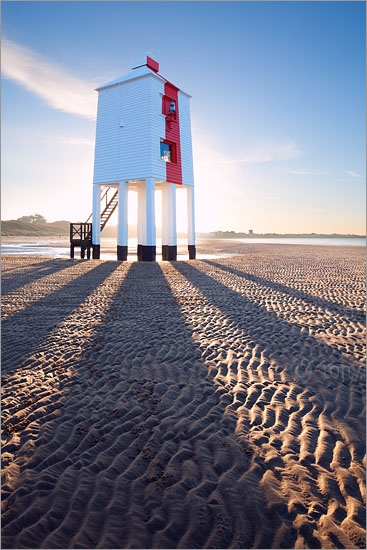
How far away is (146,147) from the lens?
2388 centimetres

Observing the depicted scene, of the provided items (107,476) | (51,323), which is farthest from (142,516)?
(51,323)

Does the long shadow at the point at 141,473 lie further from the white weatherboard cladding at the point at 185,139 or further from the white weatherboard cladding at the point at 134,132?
the white weatherboard cladding at the point at 185,139

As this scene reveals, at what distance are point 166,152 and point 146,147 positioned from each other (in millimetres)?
2437

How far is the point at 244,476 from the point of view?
3543 mm

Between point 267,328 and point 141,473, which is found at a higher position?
point 267,328

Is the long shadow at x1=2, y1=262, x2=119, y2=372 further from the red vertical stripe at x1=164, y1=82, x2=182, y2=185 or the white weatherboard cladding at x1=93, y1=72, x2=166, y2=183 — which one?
the red vertical stripe at x1=164, y1=82, x2=182, y2=185

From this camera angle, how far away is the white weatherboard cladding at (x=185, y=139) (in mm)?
26812

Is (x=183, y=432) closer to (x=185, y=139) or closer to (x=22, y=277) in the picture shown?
(x=22, y=277)

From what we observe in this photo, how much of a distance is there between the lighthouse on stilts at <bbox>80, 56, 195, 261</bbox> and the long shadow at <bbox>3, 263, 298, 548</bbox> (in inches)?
800

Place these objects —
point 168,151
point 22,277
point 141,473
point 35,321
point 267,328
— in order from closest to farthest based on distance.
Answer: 1. point 141,473
2. point 267,328
3. point 35,321
4. point 22,277
5. point 168,151

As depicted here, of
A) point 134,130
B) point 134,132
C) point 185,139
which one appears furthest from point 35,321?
point 185,139

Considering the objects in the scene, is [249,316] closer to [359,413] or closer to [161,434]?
[359,413]

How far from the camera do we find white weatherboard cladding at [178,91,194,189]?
2681 centimetres

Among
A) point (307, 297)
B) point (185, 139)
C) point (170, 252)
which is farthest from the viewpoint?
point (170, 252)
